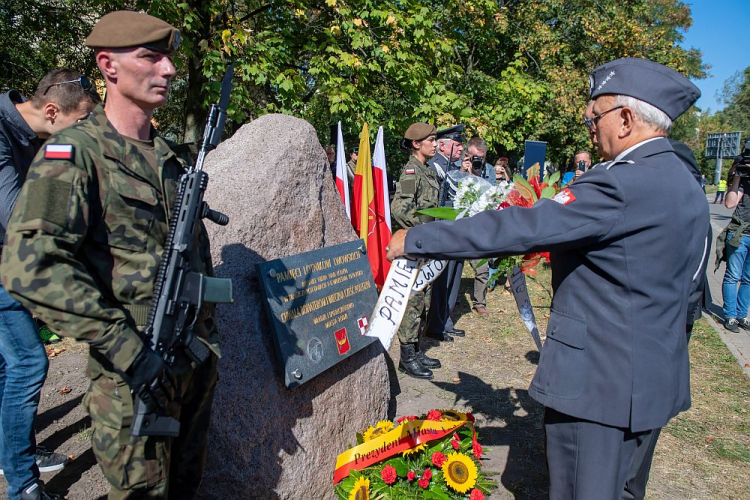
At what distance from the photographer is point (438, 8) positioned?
55.7 ft

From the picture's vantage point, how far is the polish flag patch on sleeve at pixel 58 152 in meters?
1.73

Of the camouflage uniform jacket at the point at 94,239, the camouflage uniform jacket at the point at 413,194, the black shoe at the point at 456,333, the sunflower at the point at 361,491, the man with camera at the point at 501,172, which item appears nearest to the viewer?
the camouflage uniform jacket at the point at 94,239

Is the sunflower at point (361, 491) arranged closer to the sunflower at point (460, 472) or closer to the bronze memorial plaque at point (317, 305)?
the sunflower at point (460, 472)

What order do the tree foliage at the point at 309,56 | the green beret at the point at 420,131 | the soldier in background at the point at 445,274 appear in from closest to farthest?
the green beret at the point at 420,131
the soldier in background at the point at 445,274
the tree foliage at the point at 309,56

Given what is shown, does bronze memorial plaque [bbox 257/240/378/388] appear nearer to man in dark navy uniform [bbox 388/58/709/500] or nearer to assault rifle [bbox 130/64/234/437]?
assault rifle [bbox 130/64/234/437]

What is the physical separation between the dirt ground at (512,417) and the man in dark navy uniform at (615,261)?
3.91 feet

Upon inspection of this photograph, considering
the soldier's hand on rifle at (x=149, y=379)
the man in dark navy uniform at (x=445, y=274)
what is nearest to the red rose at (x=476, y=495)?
the soldier's hand on rifle at (x=149, y=379)

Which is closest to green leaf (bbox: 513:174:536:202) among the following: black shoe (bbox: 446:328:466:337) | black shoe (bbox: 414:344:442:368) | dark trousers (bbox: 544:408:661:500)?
dark trousers (bbox: 544:408:661:500)

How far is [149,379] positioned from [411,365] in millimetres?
3472

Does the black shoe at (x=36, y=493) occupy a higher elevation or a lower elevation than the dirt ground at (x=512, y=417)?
higher

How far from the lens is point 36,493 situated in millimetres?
2766

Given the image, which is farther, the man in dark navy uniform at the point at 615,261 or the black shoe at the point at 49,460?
the black shoe at the point at 49,460

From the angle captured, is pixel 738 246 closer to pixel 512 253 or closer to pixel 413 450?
pixel 413 450

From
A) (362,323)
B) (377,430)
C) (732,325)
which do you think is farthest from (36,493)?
(732,325)
